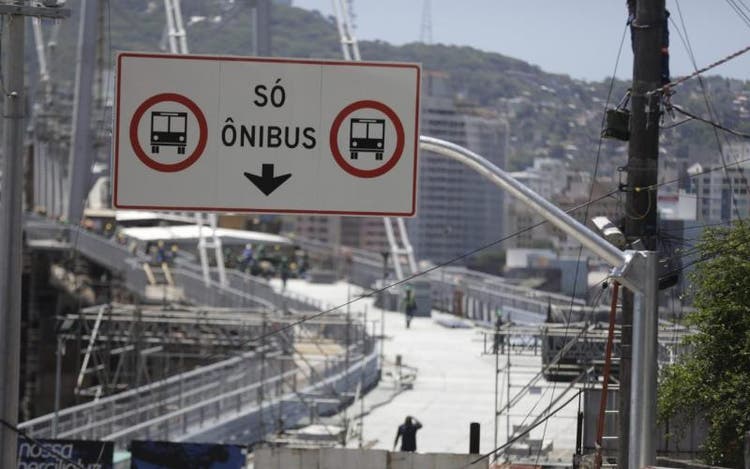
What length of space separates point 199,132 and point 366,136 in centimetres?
106

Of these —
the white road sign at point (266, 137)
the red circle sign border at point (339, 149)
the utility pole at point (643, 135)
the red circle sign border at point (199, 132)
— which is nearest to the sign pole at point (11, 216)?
the white road sign at point (266, 137)

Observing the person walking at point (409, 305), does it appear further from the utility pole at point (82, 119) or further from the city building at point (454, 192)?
the city building at point (454, 192)

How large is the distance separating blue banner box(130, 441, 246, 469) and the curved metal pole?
41.9ft

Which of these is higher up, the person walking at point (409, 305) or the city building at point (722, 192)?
the city building at point (722, 192)

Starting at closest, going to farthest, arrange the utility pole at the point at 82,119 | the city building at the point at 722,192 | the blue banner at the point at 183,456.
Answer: the blue banner at the point at 183,456 < the city building at the point at 722,192 < the utility pole at the point at 82,119

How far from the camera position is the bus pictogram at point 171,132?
10.6 m

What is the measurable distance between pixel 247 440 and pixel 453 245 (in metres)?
134

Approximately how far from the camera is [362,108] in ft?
34.8

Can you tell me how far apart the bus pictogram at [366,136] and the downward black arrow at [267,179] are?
1.49ft

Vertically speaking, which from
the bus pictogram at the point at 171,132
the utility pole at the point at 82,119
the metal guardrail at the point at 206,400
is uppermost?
the utility pole at the point at 82,119

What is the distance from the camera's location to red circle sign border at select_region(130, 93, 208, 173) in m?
10.5

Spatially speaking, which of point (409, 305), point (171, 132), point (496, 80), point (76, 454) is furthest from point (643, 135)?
point (496, 80)

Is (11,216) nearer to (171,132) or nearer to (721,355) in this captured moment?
(171,132)

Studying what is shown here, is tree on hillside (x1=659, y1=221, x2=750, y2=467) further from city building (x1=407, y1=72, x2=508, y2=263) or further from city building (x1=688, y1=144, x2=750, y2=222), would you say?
city building (x1=407, y1=72, x2=508, y2=263)
